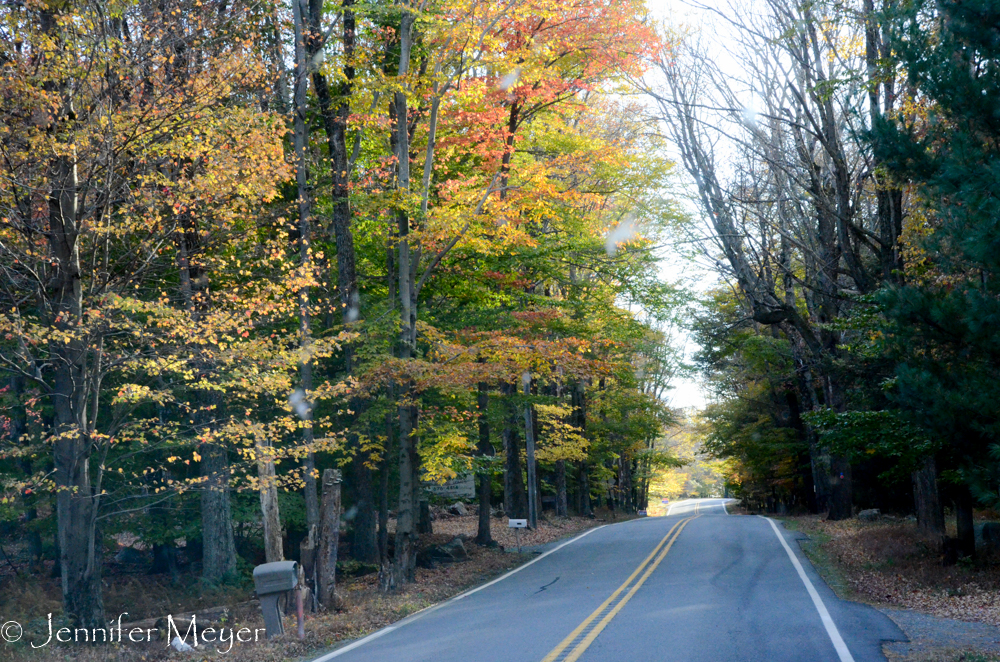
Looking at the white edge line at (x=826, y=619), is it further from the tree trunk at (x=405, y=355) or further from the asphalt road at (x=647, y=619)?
the tree trunk at (x=405, y=355)

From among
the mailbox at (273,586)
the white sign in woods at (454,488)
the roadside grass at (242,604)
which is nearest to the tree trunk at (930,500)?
the roadside grass at (242,604)

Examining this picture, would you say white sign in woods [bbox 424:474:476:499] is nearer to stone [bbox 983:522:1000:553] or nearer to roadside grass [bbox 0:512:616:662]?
roadside grass [bbox 0:512:616:662]

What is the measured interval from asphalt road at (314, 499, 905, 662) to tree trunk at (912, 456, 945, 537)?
116 inches

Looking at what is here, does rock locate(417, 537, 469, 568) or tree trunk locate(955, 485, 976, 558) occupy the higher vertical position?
tree trunk locate(955, 485, 976, 558)

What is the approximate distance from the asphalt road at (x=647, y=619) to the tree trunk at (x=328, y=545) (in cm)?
211

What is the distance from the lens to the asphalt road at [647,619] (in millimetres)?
8680

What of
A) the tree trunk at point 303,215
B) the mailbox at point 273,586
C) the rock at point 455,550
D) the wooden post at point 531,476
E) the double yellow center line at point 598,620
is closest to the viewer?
the double yellow center line at point 598,620

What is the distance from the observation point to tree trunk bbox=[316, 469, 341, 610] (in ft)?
46.1

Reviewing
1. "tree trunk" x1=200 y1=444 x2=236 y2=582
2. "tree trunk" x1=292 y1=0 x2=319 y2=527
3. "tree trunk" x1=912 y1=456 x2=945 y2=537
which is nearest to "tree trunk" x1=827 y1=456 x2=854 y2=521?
"tree trunk" x1=912 y1=456 x2=945 y2=537

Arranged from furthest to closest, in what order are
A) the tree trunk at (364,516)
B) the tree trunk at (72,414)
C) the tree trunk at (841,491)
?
the tree trunk at (841,491) → the tree trunk at (364,516) → the tree trunk at (72,414)

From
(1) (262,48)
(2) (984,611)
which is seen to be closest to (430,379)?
(1) (262,48)

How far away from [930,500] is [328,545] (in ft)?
44.7

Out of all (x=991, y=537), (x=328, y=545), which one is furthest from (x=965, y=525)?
(x=328, y=545)

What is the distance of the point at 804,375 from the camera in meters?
30.9
